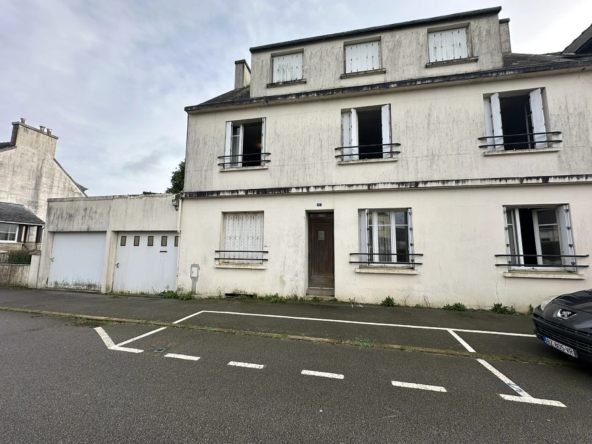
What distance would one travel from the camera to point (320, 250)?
27.2 feet

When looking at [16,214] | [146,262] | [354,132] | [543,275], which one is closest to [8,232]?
[16,214]

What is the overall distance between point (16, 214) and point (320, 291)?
21969 mm

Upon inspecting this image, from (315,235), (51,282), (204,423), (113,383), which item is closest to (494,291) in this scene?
(315,235)

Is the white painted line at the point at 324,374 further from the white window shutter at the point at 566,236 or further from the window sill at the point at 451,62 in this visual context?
the window sill at the point at 451,62

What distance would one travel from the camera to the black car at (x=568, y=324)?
3.27m

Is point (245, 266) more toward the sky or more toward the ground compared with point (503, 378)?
more toward the sky

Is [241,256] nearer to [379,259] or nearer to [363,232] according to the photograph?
[363,232]

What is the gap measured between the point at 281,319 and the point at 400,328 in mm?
2476

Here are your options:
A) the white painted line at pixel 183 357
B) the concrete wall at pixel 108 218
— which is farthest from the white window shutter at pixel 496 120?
the concrete wall at pixel 108 218

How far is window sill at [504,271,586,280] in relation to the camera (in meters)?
6.20

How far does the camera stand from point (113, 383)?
10.2 feet

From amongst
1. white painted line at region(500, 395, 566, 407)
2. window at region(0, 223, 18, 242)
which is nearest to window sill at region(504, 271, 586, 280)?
white painted line at region(500, 395, 566, 407)

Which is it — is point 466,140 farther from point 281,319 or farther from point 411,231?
point 281,319

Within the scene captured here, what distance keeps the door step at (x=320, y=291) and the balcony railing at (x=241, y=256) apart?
1640mm
